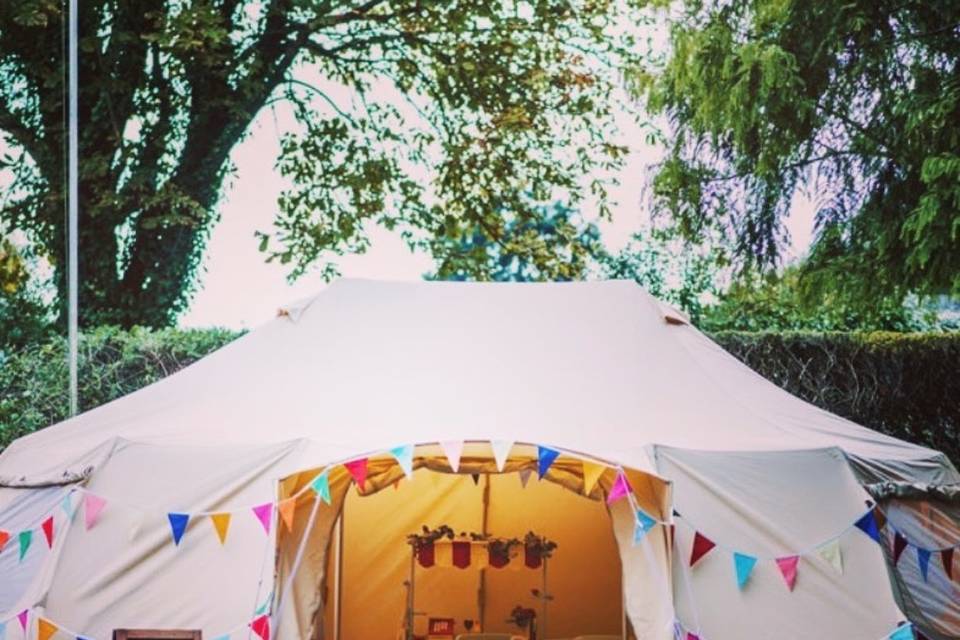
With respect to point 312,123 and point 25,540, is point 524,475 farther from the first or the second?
point 312,123

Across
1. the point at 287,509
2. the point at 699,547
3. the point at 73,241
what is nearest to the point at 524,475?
the point at 699,547

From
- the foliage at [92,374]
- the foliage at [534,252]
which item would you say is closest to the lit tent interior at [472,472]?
the foliage at [92,374]

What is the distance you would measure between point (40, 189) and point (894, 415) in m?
7.79

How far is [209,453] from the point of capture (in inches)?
243

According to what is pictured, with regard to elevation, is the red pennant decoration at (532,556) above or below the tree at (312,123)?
below

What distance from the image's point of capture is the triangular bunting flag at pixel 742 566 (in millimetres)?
5941

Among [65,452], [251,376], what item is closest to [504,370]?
[251,376]

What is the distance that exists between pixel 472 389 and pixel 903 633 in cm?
252

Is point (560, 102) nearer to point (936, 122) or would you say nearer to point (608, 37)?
point (608, 37)

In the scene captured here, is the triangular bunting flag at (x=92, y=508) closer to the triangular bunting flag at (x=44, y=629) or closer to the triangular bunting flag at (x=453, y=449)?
the triangular bunting flag at (x=44, y=629)

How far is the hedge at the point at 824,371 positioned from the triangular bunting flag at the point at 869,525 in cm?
381

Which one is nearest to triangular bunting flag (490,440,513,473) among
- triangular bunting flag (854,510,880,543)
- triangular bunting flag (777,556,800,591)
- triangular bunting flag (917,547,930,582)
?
triangular bunting flag (777,556,800,591)

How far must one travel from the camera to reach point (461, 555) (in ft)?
24.8

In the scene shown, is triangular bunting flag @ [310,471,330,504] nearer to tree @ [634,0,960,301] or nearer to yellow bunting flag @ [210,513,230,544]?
yellow bunting flag @ [210,513,230,544]
